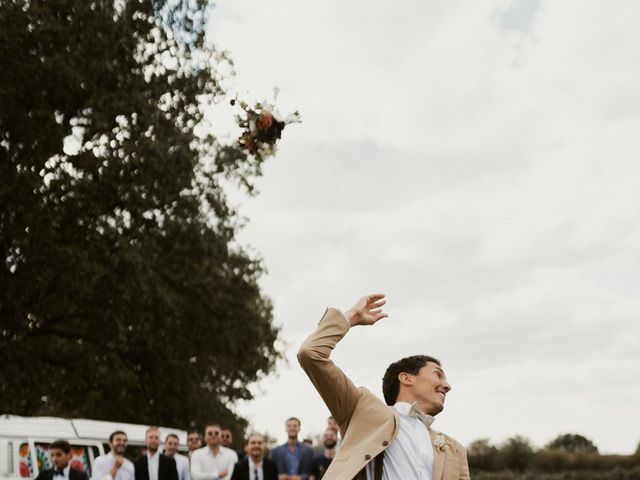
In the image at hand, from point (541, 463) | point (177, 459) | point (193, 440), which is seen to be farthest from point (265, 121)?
point (541, 463)

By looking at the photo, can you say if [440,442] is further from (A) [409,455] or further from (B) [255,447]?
(B) [255,447]

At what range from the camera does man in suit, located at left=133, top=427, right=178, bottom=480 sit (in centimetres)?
1308

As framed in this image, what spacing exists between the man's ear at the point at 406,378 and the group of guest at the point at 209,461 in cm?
840

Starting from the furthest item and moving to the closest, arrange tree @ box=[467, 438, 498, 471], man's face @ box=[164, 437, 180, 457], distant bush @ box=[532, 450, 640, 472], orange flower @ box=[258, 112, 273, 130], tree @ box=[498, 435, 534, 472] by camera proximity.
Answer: tree @ box=[467, 438, 498, 471]
tree @ box=[498, 435, 534, 472]
distant bush @ box=[532, 450, 640, 472]
man's face @ box=[164, 437, 180, 457]
orange flower @ box=[258, 112, 273, 130]

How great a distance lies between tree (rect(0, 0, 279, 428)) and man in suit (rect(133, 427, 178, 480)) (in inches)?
322

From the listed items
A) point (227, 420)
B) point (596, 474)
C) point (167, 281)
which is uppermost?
point (167, 281)

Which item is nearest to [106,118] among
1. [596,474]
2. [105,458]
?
[105,458]

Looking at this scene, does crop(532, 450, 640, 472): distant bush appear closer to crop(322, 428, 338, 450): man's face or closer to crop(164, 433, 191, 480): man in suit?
crop(322, 428, 338, 450): man's face

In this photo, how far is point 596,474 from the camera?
95.2 ft

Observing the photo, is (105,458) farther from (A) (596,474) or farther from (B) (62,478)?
(A) (596,474)

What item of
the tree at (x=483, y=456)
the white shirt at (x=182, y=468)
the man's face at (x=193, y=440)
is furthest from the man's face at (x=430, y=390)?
the tree at (x=483, y=456)

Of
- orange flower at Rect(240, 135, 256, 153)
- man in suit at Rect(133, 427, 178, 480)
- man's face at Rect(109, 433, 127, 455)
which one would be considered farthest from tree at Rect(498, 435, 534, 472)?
orange flower at Rect(240, 135, 256, 153)

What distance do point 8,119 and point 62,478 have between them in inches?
407

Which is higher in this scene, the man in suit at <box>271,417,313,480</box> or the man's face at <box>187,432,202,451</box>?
the man's face at <box>187,432,202,451</box>
